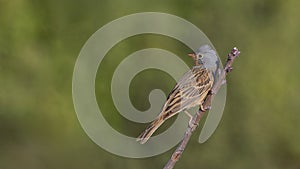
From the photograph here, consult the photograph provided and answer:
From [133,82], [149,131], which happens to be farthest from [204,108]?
[133,82]

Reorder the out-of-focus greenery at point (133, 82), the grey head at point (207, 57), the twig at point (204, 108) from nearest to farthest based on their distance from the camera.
Answer: the twig at point (204, 108) → the grey head at point (207, 57) → the out-of-focus greenery at point (133, 82)

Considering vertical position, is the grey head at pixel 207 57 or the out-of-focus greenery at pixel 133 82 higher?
the out-of-focus greenery at pixel 133 82

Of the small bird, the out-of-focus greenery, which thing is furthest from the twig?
the out-of-focus greenery

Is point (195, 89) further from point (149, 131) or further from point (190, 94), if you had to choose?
point (149, 131)

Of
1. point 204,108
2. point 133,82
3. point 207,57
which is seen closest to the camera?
point 204,108

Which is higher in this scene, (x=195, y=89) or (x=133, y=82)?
(x=133, y=82)

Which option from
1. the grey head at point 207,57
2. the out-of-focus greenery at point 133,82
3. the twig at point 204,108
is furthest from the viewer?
the out-of-focus greenery at point 133,82

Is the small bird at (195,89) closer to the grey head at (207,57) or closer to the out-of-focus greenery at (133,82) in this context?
the grey head at (207,57)

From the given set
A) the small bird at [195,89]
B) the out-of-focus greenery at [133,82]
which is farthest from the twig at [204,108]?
the out-of-focus greenery at [133,82]
